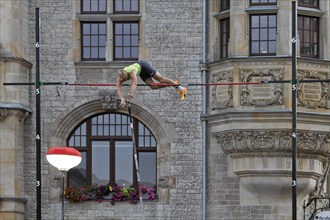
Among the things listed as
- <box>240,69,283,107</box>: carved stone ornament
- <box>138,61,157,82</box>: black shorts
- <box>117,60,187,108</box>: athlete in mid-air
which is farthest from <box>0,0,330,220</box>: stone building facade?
<box>138,61,157,82</box>: black shorts

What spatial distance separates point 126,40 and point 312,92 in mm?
4812

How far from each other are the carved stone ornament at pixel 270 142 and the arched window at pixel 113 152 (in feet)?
6.99

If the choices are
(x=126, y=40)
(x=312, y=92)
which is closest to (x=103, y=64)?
(x=126, y=40)

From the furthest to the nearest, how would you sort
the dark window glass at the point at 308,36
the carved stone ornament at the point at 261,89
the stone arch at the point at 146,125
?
the stone arch at the point at 146,125 < the dark window glass at the point at 308,36 < the carved stone ornament at the point at 261,89

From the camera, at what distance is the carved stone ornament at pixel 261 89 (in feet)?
101

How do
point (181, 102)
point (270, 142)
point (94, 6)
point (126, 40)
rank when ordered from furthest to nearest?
point (94, 6)
point (126, 40)
point (181, 102)
point (270, 142)

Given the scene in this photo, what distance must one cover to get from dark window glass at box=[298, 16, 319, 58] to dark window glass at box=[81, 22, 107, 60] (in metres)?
4.81

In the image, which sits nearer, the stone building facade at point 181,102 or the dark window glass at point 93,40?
the stone building facade at point 181,102

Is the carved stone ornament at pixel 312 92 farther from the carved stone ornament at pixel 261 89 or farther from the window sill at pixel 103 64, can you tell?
the window sill at pixel 103 64

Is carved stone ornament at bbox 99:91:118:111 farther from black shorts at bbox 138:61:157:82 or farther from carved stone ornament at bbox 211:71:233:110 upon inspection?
black shorts at bbox 138:61:157:82

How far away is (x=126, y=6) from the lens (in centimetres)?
3238

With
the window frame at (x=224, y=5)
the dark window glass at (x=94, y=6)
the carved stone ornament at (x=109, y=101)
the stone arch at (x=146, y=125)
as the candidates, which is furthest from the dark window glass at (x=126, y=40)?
the window frame at (x=224, y=5)

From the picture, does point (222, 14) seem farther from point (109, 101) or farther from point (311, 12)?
point (109, 101)

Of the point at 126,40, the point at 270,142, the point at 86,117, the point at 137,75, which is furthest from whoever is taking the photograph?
the point at 126,40
